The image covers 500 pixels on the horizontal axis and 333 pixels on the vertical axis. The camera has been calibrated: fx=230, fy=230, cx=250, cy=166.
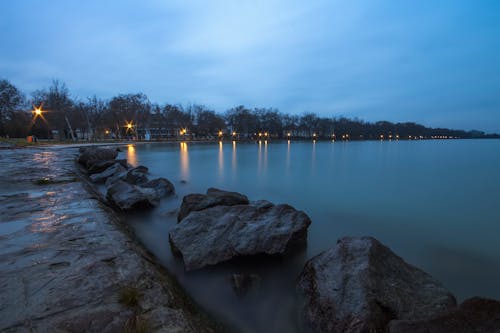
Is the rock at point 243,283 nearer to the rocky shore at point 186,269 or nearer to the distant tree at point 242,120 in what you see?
the rocky shore at point 186,269

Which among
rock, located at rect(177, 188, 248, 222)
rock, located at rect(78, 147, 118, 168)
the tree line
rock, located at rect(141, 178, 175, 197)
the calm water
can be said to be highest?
the tree line

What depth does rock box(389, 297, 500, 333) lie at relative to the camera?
1.78 meters

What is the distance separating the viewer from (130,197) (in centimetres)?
724

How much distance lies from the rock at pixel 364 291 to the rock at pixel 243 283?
82cm

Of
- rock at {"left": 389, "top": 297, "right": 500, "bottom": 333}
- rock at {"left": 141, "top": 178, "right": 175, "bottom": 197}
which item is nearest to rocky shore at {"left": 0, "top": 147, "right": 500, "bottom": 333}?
rock at {"left": 389, "top": 297, "right": 500, "bottom": 333}

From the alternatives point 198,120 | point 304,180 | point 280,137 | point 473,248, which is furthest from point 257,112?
point 473,248

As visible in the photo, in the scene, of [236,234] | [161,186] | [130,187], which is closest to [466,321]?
[236,234]

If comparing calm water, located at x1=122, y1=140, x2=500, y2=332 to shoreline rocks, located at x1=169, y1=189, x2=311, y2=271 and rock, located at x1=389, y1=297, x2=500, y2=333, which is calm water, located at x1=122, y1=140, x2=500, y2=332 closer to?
shoreline rocks, located at x1=169, y1=189, x2=311, y2=271

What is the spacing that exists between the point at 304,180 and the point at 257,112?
95497mm

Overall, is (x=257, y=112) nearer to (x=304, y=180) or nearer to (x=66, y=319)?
(x=304, y=180)

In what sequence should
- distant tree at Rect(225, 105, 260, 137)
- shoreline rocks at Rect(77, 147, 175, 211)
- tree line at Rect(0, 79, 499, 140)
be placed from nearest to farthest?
shoreline rocks at Rect(77, 147, 175, 211) < tree line at Rect(0, 79, 499, 140) < distant tree at Rect(225, 105, 260, 137)

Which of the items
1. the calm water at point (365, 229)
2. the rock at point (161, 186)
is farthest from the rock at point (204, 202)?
the rock at point (161, 186)

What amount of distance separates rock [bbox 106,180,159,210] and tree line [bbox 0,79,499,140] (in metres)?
36.1

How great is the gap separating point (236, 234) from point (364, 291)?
2.38 m
